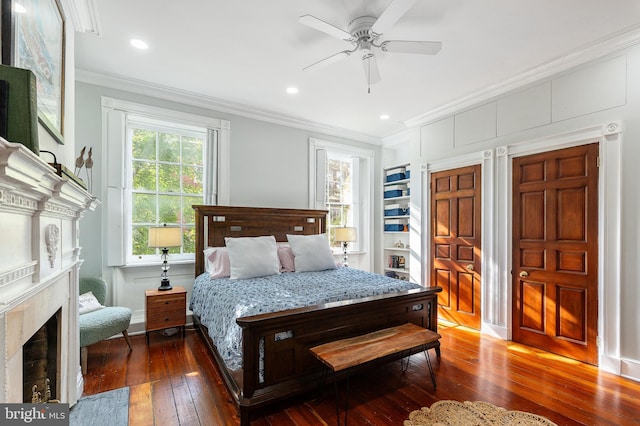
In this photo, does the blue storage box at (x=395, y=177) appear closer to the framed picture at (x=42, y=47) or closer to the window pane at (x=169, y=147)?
the window pane at (x=169, y=147)

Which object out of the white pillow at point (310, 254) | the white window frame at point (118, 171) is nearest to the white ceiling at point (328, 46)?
the white window frame at point (118, 171)

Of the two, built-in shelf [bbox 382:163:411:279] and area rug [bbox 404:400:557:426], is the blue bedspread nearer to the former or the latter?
area rug [bbox 404:400:557:426]

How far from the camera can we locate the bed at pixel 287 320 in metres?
1.96

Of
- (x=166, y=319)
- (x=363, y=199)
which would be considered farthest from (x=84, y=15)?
(x=363, y=199)

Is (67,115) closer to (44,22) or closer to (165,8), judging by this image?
(44,22)

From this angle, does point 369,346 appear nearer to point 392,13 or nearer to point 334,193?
point 392,13

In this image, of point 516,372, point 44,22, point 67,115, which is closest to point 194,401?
point 67,115

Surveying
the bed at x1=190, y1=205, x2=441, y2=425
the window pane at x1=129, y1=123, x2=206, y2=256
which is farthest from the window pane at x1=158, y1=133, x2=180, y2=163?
the bed at x1=190, y1=205, x2=441, y2=425

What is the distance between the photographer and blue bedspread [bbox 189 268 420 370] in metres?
2.12

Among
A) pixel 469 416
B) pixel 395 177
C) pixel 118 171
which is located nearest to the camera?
pixel 469 416

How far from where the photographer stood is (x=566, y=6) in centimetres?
212

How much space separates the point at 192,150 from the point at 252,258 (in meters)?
1.72

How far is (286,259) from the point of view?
373 cm

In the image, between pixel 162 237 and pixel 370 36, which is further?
pixel 162 237
